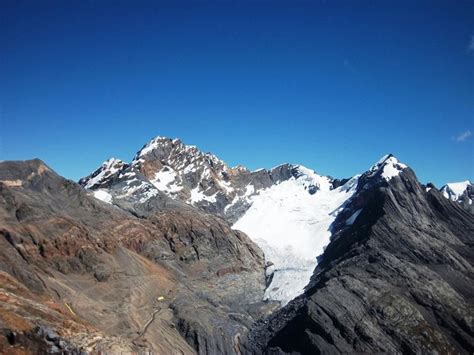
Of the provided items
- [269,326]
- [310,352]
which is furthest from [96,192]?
[310,352]

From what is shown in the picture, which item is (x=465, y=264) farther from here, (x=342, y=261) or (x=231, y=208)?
(x=231, y=208)

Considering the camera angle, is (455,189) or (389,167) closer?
(389,167)

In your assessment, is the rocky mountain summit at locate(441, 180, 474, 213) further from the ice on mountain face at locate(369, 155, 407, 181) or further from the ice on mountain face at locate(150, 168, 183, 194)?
the ice on mountain face at locate(150, 168, 183, 194)

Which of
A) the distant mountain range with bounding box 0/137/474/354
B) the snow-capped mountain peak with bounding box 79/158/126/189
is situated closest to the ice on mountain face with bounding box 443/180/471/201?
the distant mountain range with bounding box 0/137/474/354

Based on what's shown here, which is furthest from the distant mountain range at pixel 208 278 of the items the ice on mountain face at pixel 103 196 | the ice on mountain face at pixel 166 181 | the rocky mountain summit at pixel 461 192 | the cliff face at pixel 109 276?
the rocky mountain summit at pixel 461 192

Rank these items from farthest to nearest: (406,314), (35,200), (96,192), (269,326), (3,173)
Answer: (96,192), (3,173), (35,200), (269,326), (406,314)

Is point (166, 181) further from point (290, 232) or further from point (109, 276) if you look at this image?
point (109, 276)

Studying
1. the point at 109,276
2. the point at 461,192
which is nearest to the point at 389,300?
the point at 109,276
